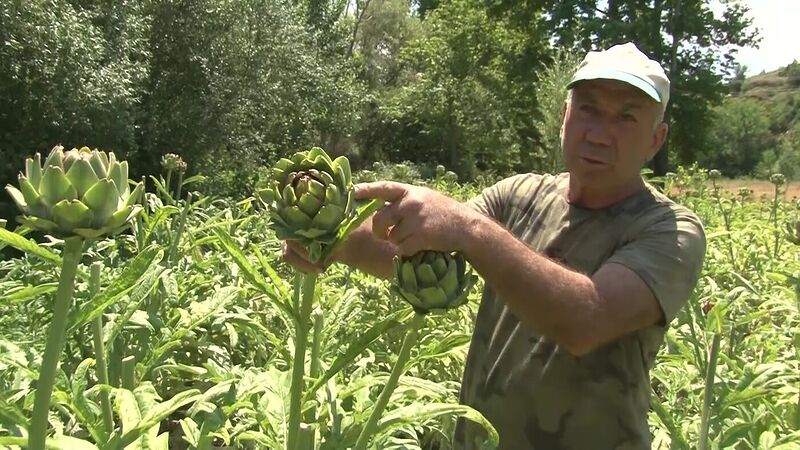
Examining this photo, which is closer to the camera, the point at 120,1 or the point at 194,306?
the point at 194,306

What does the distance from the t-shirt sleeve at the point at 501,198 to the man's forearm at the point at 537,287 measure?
0.46 m

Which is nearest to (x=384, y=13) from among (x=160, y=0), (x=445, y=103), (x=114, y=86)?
(x=445, y=103)

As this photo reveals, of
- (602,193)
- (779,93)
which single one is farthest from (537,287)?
(779,93)

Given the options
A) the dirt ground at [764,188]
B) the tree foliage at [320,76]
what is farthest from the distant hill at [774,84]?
the tree foliage at [320,76]

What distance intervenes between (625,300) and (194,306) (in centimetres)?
116

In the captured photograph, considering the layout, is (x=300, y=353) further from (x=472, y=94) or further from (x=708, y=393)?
(x=472, y=94)

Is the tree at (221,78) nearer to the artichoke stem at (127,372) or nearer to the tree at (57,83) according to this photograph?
the tree at (57,83)

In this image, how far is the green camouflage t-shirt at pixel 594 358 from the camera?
1.37 m

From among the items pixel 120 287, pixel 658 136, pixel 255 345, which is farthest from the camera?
pixel 255 345

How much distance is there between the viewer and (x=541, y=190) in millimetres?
1655

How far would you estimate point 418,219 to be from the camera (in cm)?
102

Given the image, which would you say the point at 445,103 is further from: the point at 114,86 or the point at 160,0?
the point at 114,86

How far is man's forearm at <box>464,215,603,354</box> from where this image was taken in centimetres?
113

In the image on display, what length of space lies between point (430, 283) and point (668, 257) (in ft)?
2.10
